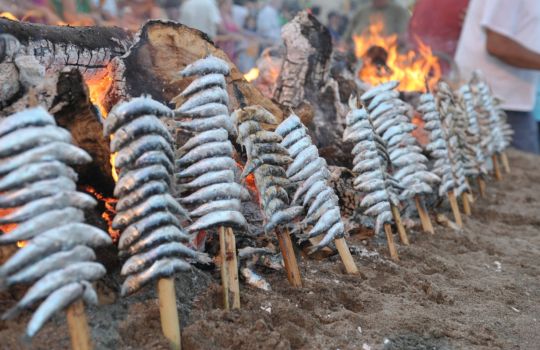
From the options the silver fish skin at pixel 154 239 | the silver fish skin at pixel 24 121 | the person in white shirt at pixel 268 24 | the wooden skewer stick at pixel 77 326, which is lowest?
the wooden skewer stick at pixel 77 326

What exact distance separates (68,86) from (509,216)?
3395mm

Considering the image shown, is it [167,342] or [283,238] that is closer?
[167,342]

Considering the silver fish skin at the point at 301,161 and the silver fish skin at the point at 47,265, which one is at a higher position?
the silver fish skin at the point at 301,161

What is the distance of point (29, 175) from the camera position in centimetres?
173

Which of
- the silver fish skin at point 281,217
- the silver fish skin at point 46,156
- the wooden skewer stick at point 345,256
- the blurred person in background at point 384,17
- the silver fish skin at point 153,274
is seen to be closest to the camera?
the silver fish skin at point 46,156

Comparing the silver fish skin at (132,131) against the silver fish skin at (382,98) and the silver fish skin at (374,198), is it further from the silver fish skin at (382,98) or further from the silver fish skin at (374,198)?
the silver fish skin at (382,98)

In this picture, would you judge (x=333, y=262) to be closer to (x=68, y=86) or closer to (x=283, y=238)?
(x=283, y=238)

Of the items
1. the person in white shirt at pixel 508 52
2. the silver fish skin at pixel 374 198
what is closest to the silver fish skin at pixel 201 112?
the silver fish skin at pixel 374 198

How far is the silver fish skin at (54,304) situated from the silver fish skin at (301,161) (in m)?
1.15

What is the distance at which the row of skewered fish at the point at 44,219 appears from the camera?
167cm

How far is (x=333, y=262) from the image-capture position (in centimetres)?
291

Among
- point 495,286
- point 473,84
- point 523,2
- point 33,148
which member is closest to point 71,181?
point 33,148

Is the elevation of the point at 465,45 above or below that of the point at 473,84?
above

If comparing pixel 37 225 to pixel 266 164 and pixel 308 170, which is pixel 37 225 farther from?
pixel 308 170
